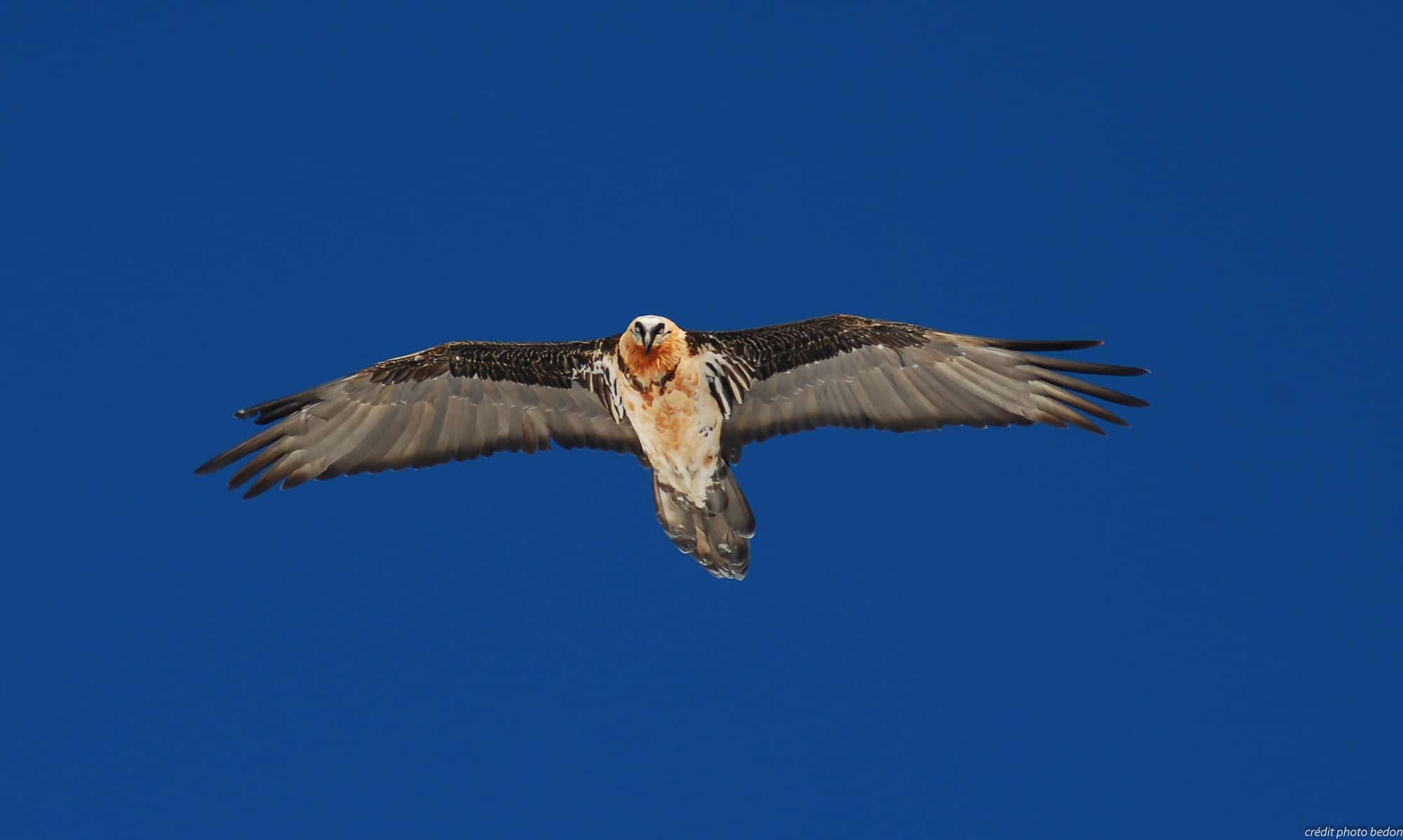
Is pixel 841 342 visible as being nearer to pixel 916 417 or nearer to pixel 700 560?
pixel 916 417

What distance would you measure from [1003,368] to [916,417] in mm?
939

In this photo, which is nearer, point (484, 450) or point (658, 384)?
point (658, 384)

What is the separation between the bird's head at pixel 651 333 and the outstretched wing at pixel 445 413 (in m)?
0.66

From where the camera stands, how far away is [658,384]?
41.3ft

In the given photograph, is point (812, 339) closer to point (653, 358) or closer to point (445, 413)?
point (653, 358)

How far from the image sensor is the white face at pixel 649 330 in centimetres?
1224

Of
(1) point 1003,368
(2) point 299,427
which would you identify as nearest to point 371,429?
(2) point 299,427

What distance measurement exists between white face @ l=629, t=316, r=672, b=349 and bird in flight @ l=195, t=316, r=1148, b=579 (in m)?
0.03

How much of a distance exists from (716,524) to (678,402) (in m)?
1.27

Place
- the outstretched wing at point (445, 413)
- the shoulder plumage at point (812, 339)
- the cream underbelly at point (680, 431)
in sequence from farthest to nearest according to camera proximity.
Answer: the outstretched wing at point (445, 413) → the shoulder plumage at point (812, 339) → the cream underbelly at point (680, 431)

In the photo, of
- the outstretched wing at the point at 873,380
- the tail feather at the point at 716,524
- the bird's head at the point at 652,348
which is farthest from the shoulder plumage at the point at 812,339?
the tail feather at the point at 716,524

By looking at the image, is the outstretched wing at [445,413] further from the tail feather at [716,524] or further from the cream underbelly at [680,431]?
the tail feather at [716,524]

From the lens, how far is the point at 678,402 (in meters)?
12.7

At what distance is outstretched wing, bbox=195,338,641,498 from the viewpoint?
1323cm
